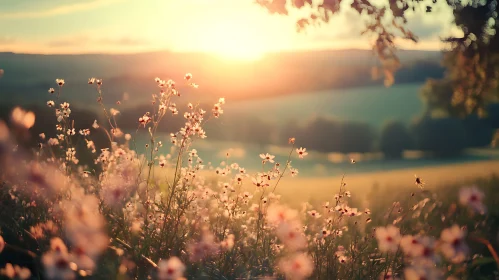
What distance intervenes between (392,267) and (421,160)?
2789 cm

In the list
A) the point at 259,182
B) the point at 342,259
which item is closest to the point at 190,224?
the point at 259,182

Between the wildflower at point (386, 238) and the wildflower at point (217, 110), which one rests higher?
the wildflower at point (217, 110)

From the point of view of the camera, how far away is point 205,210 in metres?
6.16

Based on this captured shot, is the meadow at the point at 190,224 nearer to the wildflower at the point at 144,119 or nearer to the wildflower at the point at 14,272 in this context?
the wildflower at the point at 144,119

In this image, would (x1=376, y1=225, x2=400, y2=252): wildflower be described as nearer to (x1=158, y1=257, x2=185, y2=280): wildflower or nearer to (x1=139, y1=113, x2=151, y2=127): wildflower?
(x1=158, y1=257, x2=185, y2=280): wildflower

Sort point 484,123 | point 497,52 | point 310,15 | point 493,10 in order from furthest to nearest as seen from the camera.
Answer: point 484,123
point 497,52
point 493,10
point 310,15

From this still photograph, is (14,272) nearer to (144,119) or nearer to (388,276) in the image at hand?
(144,119)

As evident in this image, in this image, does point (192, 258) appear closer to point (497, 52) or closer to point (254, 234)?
point (254, 234)

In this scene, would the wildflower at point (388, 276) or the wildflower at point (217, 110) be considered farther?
the wildflower at point (217, 110)

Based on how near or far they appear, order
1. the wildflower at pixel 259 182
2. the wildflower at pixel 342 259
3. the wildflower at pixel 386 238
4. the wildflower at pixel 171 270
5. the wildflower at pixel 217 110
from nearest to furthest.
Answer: the wildflower at pixel 171 270 → the wildflower at pixel 386 238 → the wildflower at pixel 342 259 → the wildflower at pixel 259 182 → the wildflower at pixel 217 110

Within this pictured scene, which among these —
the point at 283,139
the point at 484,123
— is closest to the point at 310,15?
the point at 283,139

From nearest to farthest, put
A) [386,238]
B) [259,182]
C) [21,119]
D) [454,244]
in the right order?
1. [21,119]
2. [454,244]
3. [386,238]
4. [259,182]

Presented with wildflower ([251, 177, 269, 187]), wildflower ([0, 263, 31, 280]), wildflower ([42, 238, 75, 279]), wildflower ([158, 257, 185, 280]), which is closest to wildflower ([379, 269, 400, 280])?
wildflower ([251, 177, 269, 187])

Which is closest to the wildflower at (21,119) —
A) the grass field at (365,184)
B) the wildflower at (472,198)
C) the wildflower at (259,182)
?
the wildflower at (259,182)
